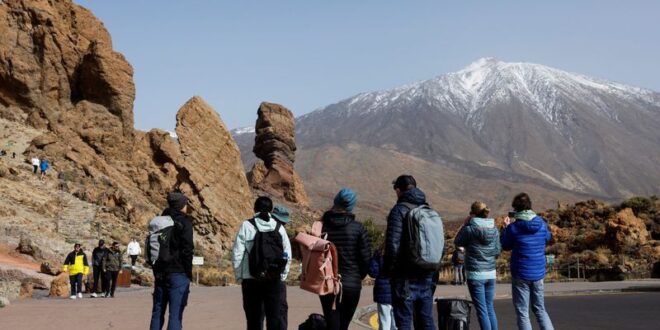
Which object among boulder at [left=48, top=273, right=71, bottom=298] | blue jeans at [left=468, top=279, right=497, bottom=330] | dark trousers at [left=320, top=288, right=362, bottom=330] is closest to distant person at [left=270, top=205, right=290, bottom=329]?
dark trousers at [left=320, top=288, right=362, bottom=330]

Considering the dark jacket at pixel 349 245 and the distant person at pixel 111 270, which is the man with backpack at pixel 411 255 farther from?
the distant person at pixel 111 270

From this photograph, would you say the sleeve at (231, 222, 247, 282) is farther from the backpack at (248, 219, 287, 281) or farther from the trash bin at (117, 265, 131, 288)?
the trash bin at (117, 265, 131, 288)

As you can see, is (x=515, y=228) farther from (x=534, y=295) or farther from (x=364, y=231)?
(x=364, y=231)

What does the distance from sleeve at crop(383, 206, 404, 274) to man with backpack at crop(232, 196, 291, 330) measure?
1156mm

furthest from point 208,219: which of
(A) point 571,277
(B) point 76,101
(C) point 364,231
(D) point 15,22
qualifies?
(C) point 364,231

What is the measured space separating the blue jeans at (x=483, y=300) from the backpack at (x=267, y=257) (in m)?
2.34

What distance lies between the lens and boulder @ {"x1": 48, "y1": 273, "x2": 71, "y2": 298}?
20391 mm

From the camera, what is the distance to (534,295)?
878 centimetres

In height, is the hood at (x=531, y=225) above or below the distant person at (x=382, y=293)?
above

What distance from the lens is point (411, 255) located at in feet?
24.6

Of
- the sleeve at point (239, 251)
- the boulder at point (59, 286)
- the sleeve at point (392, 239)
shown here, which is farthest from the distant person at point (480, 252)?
the boulder at point (59, 286)

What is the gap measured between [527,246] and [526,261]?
0.53 feet

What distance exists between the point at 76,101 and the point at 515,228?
42.1 metres

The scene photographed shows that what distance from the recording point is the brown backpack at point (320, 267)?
8.16 meters
